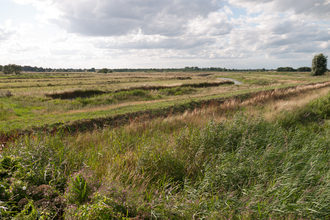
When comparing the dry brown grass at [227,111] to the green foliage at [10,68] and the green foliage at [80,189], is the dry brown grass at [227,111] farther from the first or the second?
the green foliage at [10,68]

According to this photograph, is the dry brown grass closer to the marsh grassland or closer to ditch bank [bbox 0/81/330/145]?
ditch bank [bbox 0/81/330/145]

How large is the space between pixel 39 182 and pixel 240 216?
3.74 m

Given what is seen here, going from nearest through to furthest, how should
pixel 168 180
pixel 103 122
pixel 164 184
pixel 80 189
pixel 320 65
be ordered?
pixel 80 189 → pixel 164 184 → pixel 168 180 → pixel 103 122 → pixel 320 65

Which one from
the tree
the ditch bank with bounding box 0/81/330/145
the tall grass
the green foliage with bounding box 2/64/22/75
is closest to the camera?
the tall grass

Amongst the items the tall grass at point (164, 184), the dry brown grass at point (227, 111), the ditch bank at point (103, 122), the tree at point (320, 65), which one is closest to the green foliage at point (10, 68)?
the ditch bank at point (103, 122)

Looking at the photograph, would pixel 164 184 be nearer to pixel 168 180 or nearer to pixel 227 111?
pixel 168 180

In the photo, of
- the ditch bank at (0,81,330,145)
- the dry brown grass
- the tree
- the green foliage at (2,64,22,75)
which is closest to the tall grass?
the dry brown grass

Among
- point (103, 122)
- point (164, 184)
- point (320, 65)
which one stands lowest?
point (103, 122)

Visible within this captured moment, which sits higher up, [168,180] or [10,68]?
[10,68]

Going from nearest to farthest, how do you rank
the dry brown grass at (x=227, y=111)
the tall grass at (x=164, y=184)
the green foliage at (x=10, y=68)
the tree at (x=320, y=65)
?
the tall grass at (x=164, y=184) < the dry brown grass at (x=227, y=111) < the tree at (x=320, y=65) < the green foliage at (x=10, y=68)

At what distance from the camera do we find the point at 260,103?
15375 millimetres

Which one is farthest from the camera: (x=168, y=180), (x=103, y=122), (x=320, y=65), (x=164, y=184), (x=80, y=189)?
(x=320, y=65)

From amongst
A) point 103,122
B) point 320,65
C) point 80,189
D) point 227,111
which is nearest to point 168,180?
point 80,189

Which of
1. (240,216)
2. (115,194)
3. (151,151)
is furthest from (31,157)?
(240,216)
